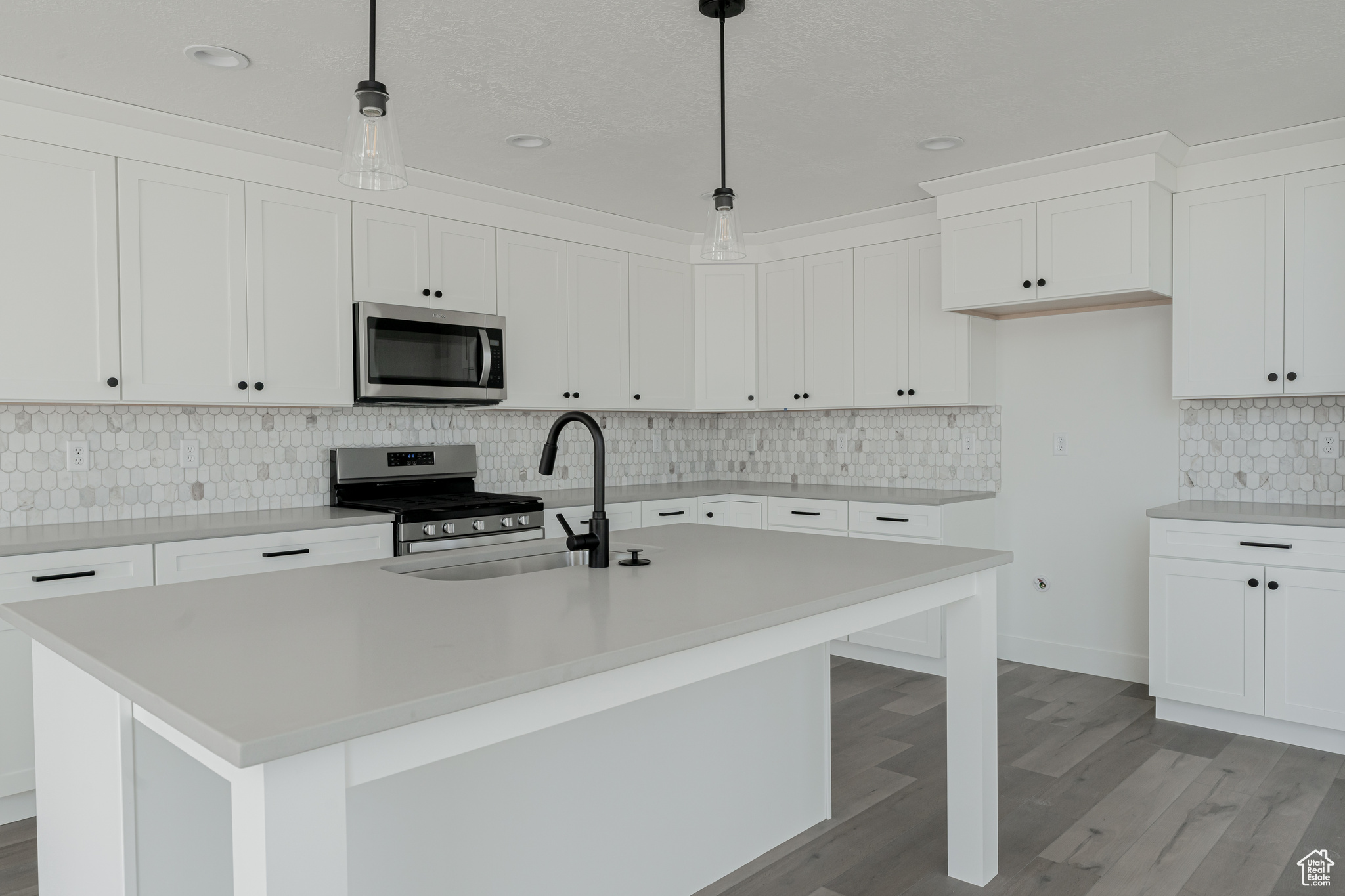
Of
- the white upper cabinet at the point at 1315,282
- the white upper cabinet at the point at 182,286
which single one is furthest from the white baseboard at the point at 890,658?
the white upper cabinet at the point at 182,286

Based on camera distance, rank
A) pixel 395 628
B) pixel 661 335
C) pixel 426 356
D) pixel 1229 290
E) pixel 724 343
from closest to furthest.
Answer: pixel 395 628, pixel 1229 290, pixel 426 356, pixel 661 335, pixel 724 343

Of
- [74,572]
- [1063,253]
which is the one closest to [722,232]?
[1063,253]

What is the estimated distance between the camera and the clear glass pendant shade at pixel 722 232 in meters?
2.35

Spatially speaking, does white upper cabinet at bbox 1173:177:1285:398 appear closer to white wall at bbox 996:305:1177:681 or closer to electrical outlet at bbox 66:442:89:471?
white wall at bbox 996:305:1177:681

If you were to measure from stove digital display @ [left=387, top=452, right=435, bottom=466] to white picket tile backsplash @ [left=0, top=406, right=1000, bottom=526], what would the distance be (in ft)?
0.28

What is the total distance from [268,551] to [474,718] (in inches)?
92.8

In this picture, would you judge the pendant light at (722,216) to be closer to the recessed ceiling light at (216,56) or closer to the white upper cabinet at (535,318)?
the recessed ceiling light at (216,56)

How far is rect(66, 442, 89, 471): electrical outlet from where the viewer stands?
10.7 feet

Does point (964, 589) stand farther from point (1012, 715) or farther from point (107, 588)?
point (107, 588)

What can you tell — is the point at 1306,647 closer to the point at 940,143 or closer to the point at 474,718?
the point at 940,143

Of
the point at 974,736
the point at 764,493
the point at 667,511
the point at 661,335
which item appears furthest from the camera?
the point at 661,335

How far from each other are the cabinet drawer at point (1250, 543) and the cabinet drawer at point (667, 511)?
2.33 metres

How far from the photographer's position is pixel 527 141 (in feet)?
11.2

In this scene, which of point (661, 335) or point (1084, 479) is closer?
point (1084, 479)
